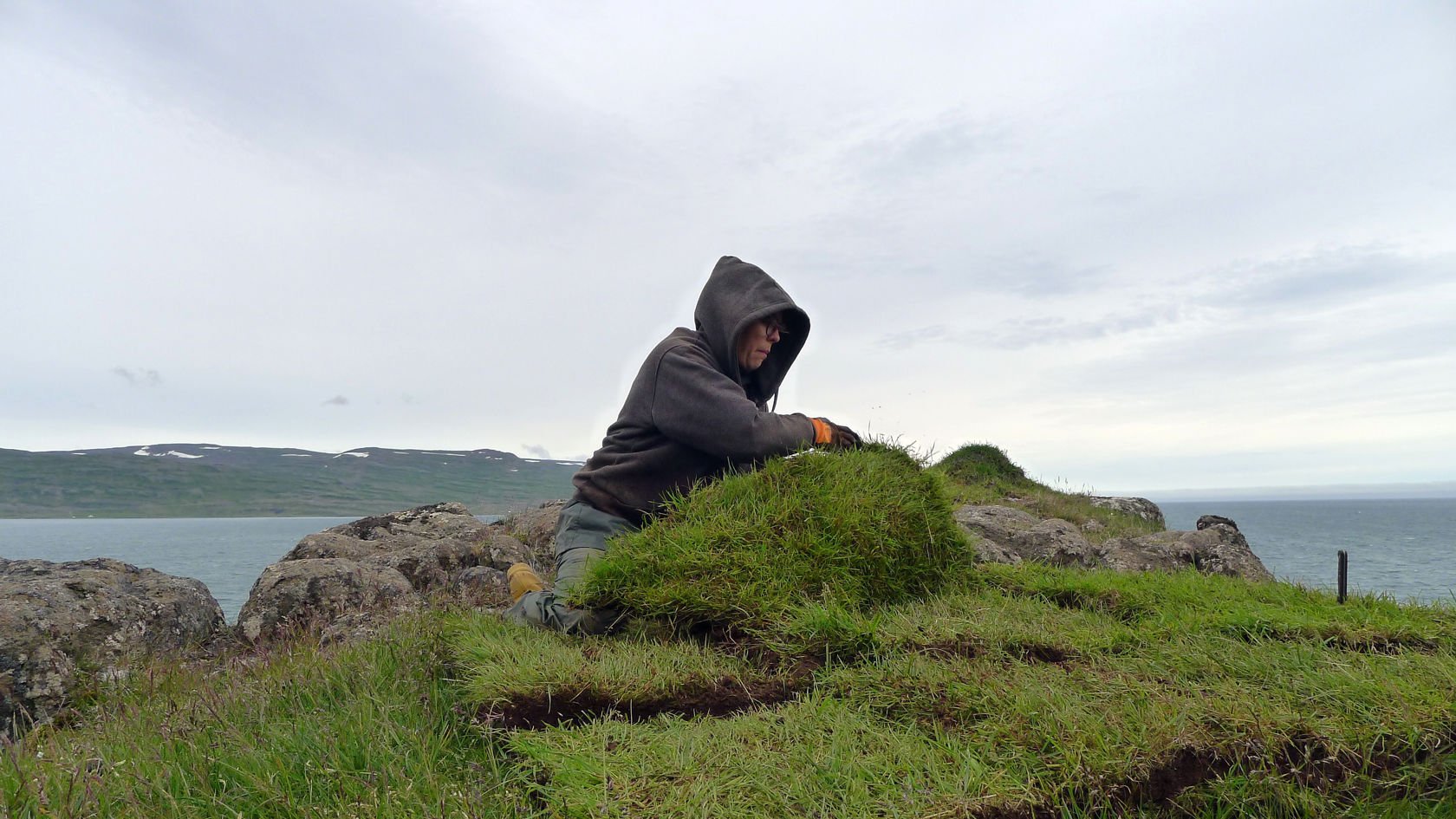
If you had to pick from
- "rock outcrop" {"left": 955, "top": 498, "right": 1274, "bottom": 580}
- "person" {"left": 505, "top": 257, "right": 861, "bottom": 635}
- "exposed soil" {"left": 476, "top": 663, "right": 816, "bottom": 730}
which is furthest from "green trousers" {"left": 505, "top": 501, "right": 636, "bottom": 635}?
"rock outcrop" {"left": 955, "top": 498, "right": 1274, "bottom": 580}

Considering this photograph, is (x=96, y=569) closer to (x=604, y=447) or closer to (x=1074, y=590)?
(x=604, y=447)

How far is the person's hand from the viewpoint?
4.87m

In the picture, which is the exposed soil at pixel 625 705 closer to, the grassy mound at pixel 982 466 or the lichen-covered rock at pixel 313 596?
the lichen-covered rock at pixel 313 596

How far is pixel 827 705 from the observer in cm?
291

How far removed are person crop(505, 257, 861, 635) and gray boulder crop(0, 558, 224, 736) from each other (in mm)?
3217

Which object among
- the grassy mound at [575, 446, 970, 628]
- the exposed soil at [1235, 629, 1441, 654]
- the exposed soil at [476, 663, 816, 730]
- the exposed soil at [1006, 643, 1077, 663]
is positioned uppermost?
the grassy mound at [575, 446, 970, 628]

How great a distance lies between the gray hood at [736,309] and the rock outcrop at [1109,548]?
3.40 meters

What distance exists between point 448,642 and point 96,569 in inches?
183

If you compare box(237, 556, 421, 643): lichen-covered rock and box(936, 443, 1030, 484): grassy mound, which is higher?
box(936, 443, 1030, 484): grassy mound

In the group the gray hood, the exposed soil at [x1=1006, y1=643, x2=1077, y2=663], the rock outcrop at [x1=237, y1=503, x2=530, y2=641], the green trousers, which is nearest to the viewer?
the exposed soil at [x1=1006, y1=643, x2=1077, y2=663]

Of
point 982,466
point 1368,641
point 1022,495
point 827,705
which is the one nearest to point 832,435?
point 827,705

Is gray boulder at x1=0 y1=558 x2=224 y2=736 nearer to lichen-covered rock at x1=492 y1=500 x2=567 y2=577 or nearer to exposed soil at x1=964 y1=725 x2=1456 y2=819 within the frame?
lichen-covered rock at x1=492 y1=500 x2=567 y2=577

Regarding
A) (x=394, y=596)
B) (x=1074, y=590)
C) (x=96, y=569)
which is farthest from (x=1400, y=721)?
(x=96, y=569)

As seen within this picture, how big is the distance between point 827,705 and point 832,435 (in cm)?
228
